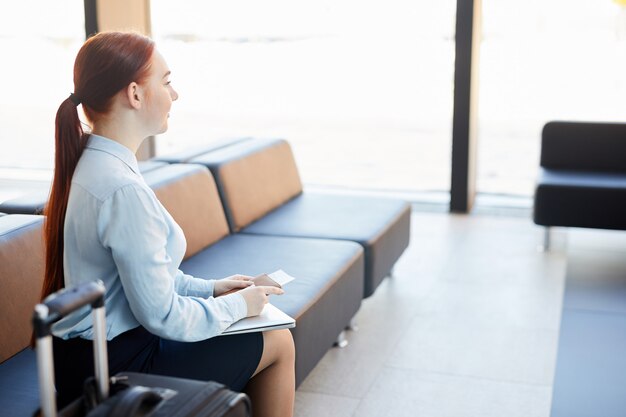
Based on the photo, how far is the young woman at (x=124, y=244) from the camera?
1.94m

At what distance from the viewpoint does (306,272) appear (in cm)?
309

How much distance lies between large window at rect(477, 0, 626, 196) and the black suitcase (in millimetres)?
4161

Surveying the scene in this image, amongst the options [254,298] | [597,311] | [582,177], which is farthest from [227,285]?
[582,177]

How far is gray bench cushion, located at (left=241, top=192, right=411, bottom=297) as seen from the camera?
360 cm

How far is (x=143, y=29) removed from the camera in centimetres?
567

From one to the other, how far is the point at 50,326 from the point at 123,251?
411 millimetres

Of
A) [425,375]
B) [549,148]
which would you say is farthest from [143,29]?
[425,375]

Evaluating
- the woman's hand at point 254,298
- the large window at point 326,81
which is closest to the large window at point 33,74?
the large window at point 326,81

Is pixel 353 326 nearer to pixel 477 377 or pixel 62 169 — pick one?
pixel 477 377

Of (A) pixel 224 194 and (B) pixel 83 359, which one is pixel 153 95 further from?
(A) pixel 224 194

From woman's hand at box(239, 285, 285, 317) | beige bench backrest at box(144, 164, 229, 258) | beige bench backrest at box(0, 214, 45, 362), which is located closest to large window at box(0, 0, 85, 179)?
beige bench backrest at box(144, 164, 229, 258)

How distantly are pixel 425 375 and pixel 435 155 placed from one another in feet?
9.54

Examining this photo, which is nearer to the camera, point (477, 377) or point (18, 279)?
point (18, 279)

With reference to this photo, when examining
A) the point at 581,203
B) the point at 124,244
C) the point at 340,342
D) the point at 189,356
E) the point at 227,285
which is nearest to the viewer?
the point at 124,244
